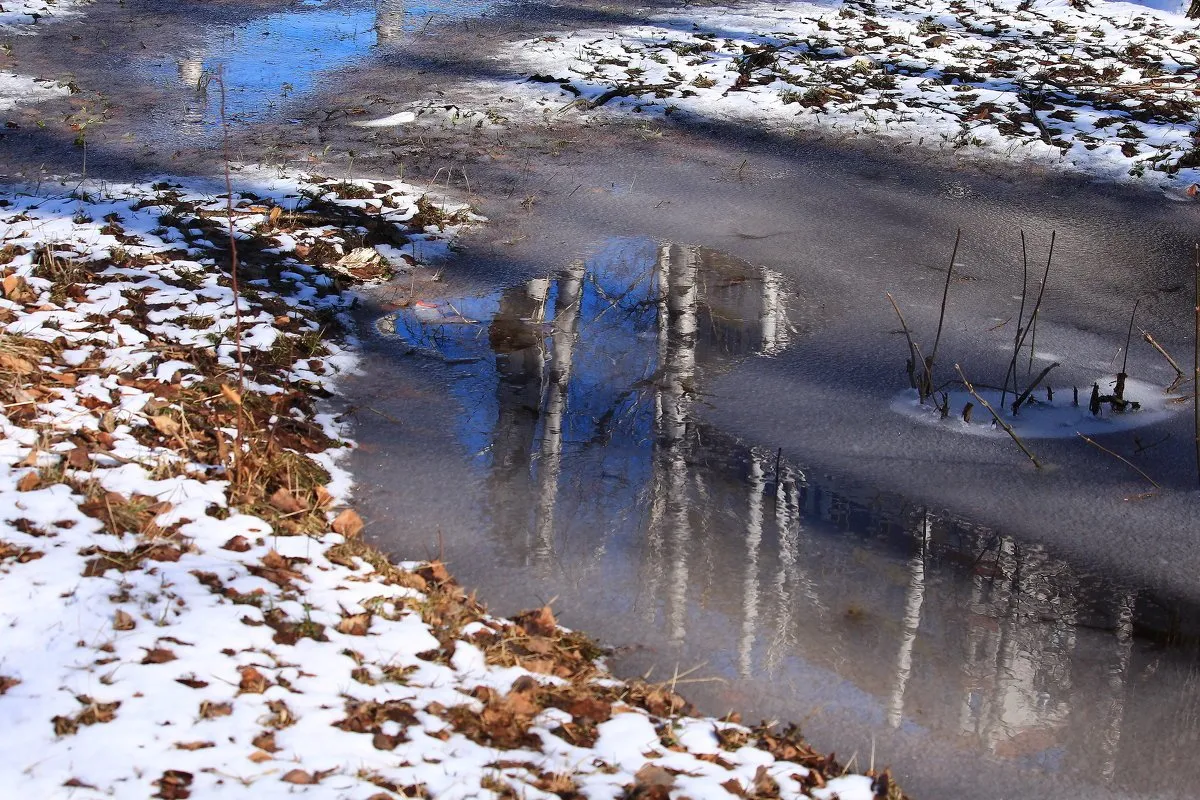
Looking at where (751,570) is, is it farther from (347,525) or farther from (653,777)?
(347,525)

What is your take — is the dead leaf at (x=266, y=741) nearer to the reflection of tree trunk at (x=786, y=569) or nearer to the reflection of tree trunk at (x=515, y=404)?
the reflection of tree trunk at (x=515, y=404)

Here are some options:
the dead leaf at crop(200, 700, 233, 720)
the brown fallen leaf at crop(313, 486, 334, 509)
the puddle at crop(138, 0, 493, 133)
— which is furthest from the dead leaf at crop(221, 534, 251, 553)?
the puddle at crop(138, 0, 493, 133)

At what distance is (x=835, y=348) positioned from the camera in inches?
210

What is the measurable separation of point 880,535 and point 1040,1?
502 inches

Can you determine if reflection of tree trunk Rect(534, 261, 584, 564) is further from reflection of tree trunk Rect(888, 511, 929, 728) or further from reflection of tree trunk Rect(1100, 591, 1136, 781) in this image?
reflection of tree trunk Rect(1100, 591, 1136, 781)

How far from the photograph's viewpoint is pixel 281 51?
11.4 meters

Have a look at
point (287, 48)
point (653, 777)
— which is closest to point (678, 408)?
point (653, 777)

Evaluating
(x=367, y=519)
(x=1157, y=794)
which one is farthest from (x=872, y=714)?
(x=367, y=519)

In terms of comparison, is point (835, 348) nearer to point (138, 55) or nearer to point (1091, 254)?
point (1091, 254)

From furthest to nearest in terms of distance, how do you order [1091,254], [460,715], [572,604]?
1. [1091,254]
2. [572,604]
3. [460,715]

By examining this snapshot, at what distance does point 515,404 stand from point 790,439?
121 centimetres

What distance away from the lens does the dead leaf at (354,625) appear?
10.0ft

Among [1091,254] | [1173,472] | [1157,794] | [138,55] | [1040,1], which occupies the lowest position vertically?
[1157,794]

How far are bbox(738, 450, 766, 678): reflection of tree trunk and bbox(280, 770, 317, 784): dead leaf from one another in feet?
4.42
